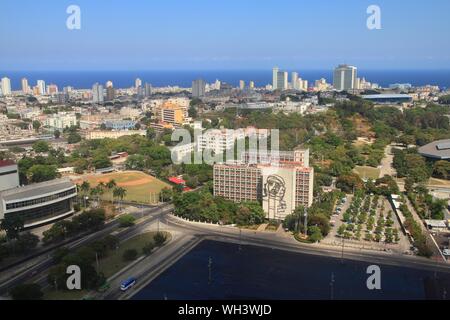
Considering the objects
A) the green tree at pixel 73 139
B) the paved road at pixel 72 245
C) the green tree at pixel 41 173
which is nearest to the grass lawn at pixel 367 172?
the paved road at pixel 72 245

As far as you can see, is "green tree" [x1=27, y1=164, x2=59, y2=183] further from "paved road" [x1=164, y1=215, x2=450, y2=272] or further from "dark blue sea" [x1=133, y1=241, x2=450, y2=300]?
"dark blue sea" [x1=133, y1=241, x2=450, y2=300]

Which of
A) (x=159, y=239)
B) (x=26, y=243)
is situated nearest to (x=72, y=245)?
(x=26, y=243)

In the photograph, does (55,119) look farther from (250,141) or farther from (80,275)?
(80,275)

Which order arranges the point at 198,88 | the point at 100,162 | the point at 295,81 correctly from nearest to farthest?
the point at 100,162, the point at 198,88, the point at 295,81

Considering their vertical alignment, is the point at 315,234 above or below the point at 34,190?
below

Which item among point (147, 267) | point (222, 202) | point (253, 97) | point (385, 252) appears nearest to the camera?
point (147, 267)

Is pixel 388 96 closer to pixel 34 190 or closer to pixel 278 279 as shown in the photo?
pixel 34 190

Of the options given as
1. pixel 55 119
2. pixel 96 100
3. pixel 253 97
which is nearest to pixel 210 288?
pixel 55 119

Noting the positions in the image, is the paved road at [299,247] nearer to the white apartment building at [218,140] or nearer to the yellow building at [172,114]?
the white apartment building at [218,140]
